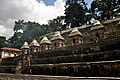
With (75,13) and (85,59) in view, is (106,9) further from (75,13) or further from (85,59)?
(85,59)

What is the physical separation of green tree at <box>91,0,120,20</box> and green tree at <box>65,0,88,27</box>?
503 centimetres

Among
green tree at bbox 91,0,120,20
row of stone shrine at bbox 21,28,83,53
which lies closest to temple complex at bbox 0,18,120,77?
row of stone shrine at bbox 21,28,83,53

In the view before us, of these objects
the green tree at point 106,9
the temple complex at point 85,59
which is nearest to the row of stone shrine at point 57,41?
the temple complex at point 85,59

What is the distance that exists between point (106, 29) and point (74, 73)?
55.1 feet

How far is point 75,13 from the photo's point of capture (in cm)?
5569

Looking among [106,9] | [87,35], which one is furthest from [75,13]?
[87,35]

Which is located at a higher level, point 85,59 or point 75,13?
point 75,13

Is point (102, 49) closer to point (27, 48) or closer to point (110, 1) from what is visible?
point (27, 48)

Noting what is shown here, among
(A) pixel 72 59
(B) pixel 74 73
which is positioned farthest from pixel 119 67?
(A) pixel 72 59

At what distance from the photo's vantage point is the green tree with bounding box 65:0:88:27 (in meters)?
54.2

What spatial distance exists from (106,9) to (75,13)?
35.1 feet

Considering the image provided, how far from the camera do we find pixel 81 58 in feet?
58.9

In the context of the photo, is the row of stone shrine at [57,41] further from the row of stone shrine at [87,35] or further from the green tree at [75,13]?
the green tree at [75,13]

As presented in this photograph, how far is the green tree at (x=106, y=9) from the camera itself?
47.6 meters
